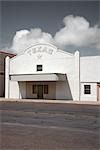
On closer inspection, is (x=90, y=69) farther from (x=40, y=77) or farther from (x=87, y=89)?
(x=40, y=77)

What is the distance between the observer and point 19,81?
37.2m

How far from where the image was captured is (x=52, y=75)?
106 feet

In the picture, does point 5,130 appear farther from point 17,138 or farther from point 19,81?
point 19,81

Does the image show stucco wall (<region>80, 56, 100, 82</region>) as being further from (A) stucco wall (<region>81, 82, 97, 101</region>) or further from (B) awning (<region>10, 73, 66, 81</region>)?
(B) awning (<region>10, 73, 66, 81</region>)

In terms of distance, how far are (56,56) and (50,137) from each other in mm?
25116

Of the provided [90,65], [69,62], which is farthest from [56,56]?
[90,65]

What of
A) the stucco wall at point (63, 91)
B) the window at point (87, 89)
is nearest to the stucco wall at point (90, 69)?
the window at point (87, 89)

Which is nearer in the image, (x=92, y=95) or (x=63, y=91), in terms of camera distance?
(x=92, y=95)

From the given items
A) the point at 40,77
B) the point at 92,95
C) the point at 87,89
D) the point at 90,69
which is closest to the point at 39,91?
the point at 40,77

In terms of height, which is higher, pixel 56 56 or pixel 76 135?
pixel 56 56

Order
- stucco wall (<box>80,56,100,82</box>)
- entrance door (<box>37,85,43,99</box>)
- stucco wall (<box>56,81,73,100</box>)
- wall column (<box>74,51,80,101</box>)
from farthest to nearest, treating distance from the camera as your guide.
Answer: entrance door (<box>37,85,43,99</box>), stucco wall (<box>56,81,73,100</box>), wall column (<box>74,51,80,101</box>), stucco wall (<box>80,56,100,82</box>)

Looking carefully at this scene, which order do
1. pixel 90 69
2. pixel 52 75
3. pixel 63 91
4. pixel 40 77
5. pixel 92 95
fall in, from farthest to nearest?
pixel 40 77, pixel 63 91, pixel 52 75, pixel 90 69, pixel 92 95

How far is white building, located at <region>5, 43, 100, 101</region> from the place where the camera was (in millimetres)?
31188

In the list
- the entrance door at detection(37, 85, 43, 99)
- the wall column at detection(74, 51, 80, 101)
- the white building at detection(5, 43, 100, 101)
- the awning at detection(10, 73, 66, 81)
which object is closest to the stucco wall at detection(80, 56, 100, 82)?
the white building at detection(5, 43, 100, 101)
